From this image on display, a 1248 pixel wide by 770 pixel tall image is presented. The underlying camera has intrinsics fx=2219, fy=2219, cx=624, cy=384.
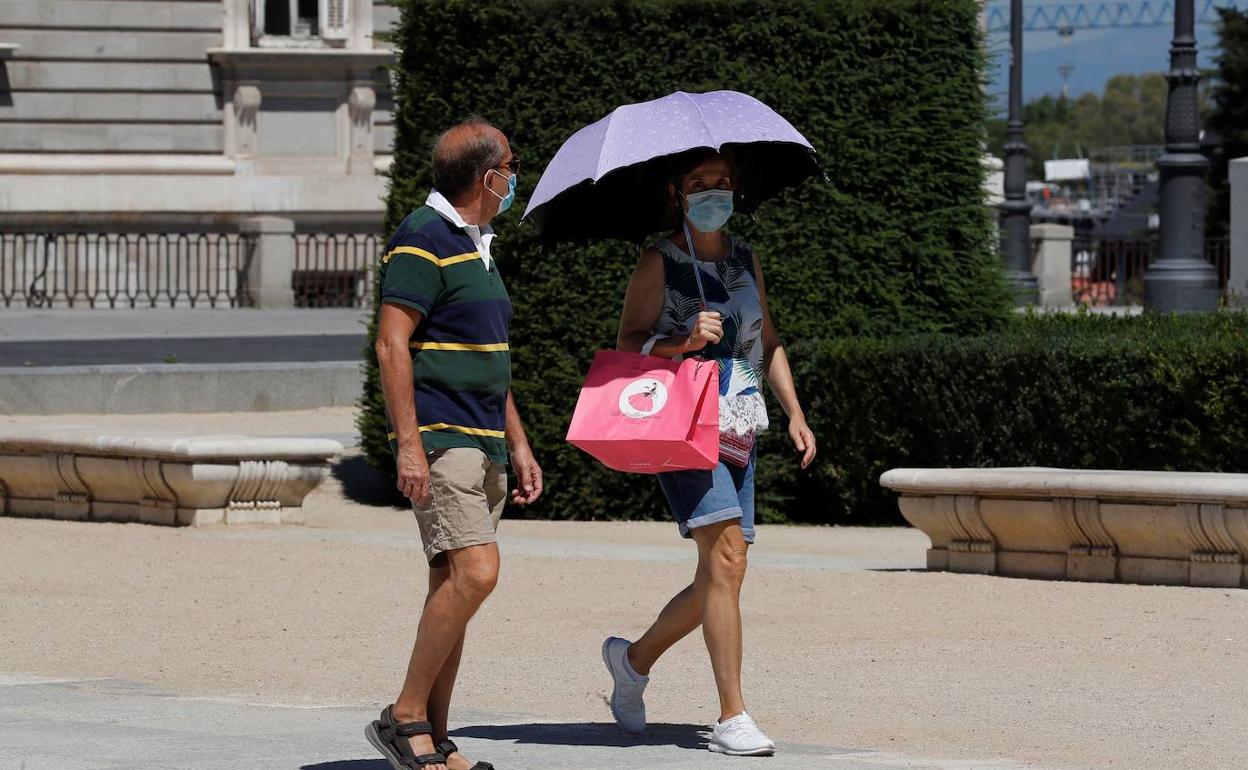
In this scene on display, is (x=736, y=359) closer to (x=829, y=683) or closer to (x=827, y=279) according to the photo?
(x=829, y=683)

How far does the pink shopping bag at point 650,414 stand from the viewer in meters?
5.98

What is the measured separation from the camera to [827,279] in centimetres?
1245

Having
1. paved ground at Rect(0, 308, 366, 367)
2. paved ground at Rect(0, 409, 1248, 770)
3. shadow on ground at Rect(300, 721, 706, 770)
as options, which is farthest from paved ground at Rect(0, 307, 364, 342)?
shadow on ground at Rect(300, 721, 706, 770)

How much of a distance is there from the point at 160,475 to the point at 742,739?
253 inches

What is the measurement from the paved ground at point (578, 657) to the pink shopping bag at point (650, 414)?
812 millimetres

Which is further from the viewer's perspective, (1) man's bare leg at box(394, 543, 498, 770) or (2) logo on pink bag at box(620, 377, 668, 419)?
(2) logo on pink bag at box(620, 377, 668, 419)

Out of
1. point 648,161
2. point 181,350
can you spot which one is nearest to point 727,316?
point 648,161

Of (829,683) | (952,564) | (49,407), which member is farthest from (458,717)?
(49,407)

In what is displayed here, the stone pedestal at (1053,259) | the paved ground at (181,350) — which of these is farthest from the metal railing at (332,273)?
the stone pedestal at (1053,259)

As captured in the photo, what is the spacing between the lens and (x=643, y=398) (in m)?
6.07

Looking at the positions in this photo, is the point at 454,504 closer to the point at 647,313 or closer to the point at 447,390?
the point at 447,390

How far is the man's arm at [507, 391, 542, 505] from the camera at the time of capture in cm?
584

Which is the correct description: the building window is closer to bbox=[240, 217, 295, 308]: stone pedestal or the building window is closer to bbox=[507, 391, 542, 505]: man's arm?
bbox=[240, 217, 295, 308]: stone pedestal

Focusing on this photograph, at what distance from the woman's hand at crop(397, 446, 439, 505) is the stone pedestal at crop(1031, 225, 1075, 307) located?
105 feet
